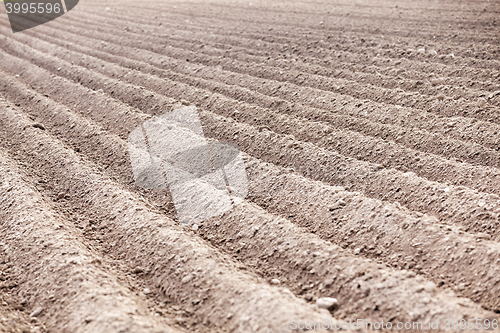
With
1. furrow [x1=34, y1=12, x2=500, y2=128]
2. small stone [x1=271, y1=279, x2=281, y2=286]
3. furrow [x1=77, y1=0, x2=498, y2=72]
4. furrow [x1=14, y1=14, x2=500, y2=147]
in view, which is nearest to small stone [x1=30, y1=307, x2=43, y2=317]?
small stone [x1=271, y1=279, x2=281, y2=286]

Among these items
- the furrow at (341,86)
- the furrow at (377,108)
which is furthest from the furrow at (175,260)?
the furrow at (341,86)

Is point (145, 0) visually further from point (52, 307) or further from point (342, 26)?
point (52, 307)

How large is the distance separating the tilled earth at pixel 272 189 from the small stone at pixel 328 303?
1.0 inches

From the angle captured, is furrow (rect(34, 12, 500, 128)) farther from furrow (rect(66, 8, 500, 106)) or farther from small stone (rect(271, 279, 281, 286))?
small stone (rect(271, 279, 281, 286))

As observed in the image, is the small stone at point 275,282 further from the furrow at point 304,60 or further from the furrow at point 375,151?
the furrow at point 304,60

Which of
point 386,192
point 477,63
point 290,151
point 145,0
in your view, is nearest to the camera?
point 386,192

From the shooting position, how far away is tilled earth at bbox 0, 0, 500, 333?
2072mm

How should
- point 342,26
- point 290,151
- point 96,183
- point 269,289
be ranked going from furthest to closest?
point 342,26 < point 290,151 < point 96,183 < point 269,289

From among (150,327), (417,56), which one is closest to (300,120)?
(417,56)

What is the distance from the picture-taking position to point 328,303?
2045 millimetres

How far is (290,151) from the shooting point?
349 cm

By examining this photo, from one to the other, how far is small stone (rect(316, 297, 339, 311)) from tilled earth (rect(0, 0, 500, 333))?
0.03 meters

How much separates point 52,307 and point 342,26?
6092 mm

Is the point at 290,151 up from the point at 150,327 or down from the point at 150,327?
down
